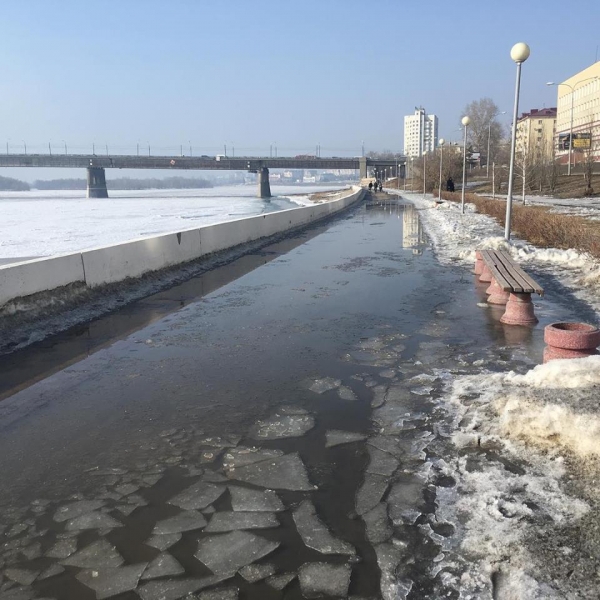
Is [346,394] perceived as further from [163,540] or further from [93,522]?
[93,522]

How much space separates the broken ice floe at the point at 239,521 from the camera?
3.27m

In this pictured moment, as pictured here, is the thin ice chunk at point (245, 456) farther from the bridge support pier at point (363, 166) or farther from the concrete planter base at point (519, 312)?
the bridge support pier at point (363, 166)

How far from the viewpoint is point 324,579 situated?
282cm

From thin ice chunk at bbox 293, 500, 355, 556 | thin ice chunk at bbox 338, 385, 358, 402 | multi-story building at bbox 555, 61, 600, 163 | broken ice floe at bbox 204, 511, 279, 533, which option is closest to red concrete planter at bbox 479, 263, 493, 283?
thin ice chunk at bbox 338, 385, 358, 402

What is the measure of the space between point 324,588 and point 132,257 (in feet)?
29.1

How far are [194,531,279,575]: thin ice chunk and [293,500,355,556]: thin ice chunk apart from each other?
0.62 feet

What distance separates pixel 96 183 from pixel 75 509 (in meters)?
130

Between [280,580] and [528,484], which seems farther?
[528,484]

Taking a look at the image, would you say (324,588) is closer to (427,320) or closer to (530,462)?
(530,462)

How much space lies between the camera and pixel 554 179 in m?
48.6

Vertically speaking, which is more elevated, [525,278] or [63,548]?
[525,278]

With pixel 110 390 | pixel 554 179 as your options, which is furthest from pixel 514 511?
pixel 554 179

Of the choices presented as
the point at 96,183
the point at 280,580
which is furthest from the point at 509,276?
the point at 96,183

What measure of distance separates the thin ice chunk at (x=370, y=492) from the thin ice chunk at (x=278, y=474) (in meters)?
0.33
